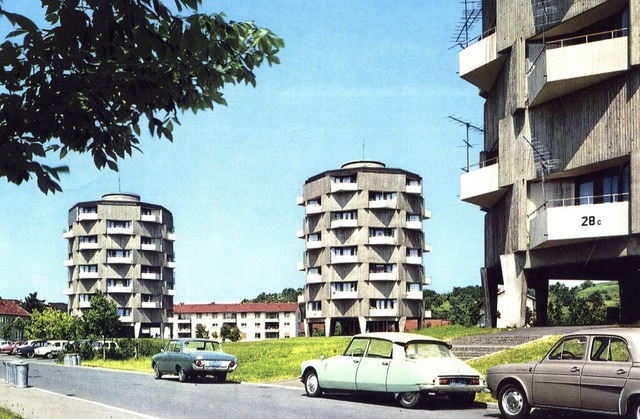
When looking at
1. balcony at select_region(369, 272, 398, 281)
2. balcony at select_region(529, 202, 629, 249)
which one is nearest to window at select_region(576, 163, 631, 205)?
balcony at select_region(529, 202, 629, 249)

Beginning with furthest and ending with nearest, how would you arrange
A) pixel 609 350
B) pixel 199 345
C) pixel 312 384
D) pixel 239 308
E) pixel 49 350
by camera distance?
pixel 239 308 → pixel 49 350 → pixel 199 345 → pixel 312 384 → pixel 609 350

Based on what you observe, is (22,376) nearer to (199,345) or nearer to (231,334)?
(199,345)

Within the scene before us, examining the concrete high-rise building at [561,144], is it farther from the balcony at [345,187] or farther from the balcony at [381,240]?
the balcony at [345,187]

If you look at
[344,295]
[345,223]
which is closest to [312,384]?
[344,295]

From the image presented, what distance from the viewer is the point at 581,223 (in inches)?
1094

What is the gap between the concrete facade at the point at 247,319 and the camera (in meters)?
134

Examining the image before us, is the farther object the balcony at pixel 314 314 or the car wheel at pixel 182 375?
the balcony at pixel 314 314

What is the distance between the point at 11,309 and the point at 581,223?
127206mm

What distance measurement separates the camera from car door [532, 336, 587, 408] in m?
11.6

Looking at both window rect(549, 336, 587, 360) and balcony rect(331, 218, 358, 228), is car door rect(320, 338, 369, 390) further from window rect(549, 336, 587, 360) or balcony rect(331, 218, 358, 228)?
balcony rect(331, 218, 358, 228)

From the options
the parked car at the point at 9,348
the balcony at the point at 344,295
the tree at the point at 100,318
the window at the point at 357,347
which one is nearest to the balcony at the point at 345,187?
the balcony at the point at 344,295

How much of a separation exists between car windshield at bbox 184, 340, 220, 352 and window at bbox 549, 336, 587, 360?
13656mm

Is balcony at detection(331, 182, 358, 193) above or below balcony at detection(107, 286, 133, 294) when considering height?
above

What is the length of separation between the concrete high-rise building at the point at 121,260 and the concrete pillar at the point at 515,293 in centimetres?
7529
